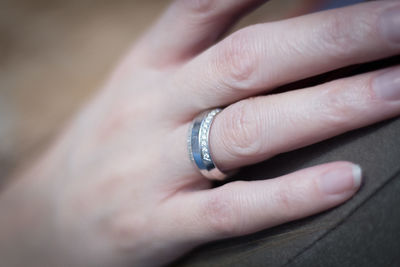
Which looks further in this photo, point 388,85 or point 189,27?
point 189,27

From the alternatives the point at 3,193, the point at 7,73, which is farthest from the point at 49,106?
the point at 3,193

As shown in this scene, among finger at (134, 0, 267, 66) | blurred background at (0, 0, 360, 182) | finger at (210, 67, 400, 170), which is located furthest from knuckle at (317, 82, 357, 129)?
blurred background at (0, 0, 360, 182)

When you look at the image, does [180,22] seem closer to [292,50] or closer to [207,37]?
[207,37]

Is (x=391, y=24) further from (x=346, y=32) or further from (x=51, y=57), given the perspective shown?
(x=51, y=57)

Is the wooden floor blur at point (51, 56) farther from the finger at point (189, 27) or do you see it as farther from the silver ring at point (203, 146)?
the silver ring at point (203, 146)

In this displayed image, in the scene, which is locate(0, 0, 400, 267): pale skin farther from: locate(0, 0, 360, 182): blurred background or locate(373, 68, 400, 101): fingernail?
locate(0, 0, 360, 182): blurred background

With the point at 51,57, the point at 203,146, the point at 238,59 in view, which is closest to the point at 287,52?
the point at 238,59
